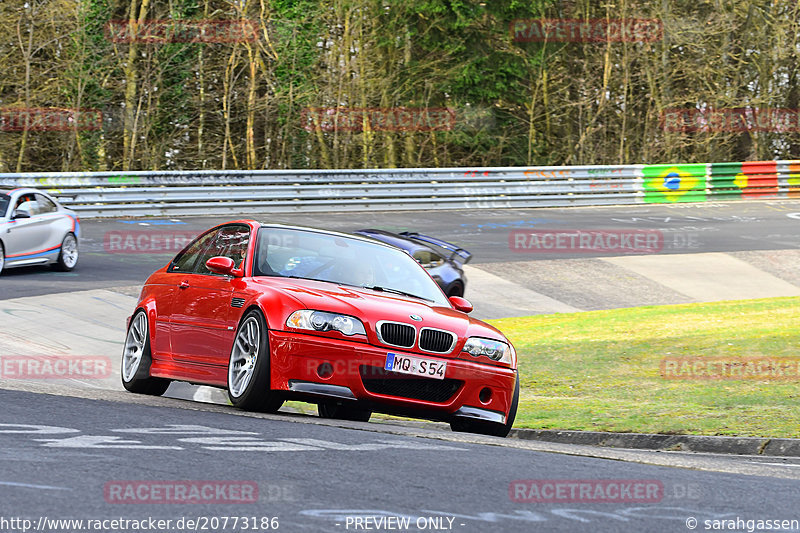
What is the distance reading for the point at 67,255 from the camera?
20.2m

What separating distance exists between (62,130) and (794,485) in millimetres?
29024

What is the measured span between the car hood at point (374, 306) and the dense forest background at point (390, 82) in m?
24.8

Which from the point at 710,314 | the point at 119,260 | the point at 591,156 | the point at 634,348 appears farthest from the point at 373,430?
the point at 591,156

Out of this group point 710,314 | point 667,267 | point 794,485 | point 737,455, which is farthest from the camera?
point 667,267

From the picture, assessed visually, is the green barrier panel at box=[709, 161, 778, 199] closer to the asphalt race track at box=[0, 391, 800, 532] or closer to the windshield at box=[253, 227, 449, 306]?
the windshield at box=[253, 227, 449, 306]

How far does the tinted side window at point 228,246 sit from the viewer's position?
30.8 feet

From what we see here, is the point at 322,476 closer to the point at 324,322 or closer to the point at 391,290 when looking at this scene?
the point at 324,322

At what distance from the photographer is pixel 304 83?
1396 inches

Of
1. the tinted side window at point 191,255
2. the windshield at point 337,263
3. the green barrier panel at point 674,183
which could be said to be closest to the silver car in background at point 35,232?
the tinted side window at point 191,255

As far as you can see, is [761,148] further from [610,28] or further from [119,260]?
[119,260]

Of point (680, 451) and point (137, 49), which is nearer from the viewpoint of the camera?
point (680, 451)

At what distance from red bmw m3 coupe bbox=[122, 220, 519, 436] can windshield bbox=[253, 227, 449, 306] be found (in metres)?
0.01

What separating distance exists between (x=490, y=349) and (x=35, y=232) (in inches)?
487

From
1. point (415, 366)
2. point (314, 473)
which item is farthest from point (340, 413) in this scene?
point (314, 473)
